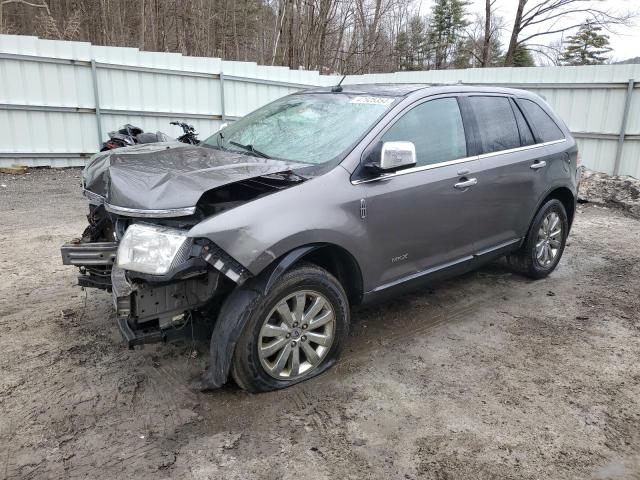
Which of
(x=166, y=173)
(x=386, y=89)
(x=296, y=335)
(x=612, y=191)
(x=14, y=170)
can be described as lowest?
(x=612, y=191)

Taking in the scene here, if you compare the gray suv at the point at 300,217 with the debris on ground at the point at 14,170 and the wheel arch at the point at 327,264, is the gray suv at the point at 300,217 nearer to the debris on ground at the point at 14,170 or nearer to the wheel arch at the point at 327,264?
A: the wheel arch at the point at 327,264

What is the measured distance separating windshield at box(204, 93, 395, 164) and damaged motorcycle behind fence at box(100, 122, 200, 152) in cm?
100

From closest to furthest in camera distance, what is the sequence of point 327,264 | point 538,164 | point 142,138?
point 327,264, point 538,164, point 142,138

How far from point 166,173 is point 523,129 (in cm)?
344

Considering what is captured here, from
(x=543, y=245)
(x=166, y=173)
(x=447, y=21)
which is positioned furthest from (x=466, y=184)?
(x=447, y=21)

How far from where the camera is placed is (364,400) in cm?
305

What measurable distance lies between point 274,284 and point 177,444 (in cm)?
100

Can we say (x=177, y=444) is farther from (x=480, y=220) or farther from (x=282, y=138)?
(x=480, y=220)

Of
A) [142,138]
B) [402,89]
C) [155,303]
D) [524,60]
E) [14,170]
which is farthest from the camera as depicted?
[524,60]

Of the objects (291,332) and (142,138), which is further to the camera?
(142,138)

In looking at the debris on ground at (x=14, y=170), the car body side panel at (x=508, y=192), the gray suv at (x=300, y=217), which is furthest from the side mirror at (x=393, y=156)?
the debris on ground at (x=14, y=170)

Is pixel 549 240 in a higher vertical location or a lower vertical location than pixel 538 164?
lower

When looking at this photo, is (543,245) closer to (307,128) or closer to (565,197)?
(565,197)

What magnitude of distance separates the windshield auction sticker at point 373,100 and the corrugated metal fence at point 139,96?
801 centimetres
